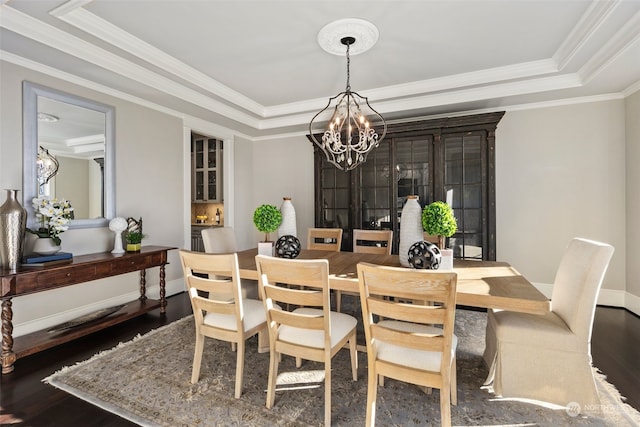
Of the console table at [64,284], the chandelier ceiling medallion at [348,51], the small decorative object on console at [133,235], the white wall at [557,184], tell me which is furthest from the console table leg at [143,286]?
the white wall at [557,184]

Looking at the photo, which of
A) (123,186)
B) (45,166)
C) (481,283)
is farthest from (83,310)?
(481,283)

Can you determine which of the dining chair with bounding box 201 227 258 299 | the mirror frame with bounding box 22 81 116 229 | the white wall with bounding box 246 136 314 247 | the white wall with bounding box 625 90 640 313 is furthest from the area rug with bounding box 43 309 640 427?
the white wall with bounding box 246 136 314 247

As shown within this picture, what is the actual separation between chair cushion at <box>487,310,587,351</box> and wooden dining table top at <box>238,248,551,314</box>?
26 cm

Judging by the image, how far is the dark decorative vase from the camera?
89.7 inches

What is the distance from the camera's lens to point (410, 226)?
218 cm

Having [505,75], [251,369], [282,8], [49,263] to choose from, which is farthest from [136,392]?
[505,75]

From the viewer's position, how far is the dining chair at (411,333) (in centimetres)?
133

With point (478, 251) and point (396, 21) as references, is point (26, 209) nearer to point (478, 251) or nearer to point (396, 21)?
point (396, 21)

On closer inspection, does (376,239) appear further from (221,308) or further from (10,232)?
(10,232)

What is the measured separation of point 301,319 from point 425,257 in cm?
85

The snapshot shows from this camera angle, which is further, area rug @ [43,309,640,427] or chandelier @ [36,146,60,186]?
chandelier @ [36,146,60,186]

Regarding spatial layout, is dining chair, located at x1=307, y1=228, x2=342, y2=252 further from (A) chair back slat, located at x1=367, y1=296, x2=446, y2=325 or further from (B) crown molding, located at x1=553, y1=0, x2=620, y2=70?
(B) crown molding, located at x1=553, y1=0, x2=620, y2=70

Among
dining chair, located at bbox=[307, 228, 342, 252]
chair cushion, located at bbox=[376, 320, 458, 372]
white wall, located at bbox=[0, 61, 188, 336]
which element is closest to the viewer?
chair cushion, located at bbox=[376, 320, 458, 372]

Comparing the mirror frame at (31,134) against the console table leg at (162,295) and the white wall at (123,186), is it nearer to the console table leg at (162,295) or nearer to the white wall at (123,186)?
the white wall at (123,186)
